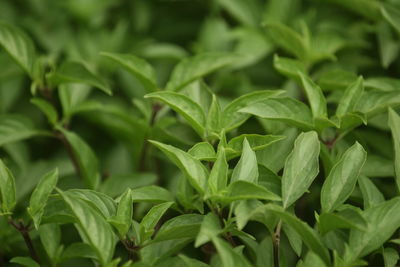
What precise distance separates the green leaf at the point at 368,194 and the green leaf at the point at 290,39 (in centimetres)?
42

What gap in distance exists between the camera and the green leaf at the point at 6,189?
99cm

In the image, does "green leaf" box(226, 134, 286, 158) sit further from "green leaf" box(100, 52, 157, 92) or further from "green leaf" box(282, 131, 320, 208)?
"green leaf" box(100, 52, 157, 92)

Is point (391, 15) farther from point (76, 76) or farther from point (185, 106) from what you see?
point (76, 76)

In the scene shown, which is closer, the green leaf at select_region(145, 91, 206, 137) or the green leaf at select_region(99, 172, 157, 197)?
the green leaf at select_region(145, 91, 206, 137)

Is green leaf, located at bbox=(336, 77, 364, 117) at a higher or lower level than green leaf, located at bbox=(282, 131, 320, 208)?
higher

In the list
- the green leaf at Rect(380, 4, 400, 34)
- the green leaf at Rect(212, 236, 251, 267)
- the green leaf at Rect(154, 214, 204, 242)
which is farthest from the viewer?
the green leaf at Rect(380, 4, 400, 34)

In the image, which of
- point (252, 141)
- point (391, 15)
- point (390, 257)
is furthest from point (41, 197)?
point (391, 15)

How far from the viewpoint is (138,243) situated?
3.13 ft

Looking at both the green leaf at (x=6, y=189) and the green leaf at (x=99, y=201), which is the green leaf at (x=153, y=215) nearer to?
the green leaf at (x=99, y=201)

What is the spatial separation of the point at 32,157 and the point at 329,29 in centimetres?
94

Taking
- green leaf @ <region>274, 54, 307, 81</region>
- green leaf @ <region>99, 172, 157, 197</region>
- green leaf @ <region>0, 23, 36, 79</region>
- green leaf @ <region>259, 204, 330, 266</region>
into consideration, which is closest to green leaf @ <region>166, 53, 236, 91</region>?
green leaf @ <region>274, 54, 307, 81</region>

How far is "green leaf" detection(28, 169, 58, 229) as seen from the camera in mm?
962

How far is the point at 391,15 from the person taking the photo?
1312mm

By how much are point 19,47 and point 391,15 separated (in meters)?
0.91
